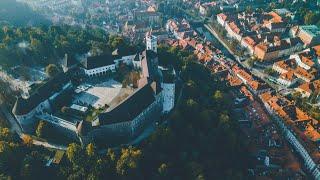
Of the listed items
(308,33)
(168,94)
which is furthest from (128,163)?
(308,33)

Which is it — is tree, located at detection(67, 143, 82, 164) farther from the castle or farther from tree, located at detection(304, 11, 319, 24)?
tree, located at detection(304, 11, 319, 24)

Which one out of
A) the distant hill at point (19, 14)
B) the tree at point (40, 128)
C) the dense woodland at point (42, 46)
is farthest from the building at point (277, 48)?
the distant hill at point (19, 14)

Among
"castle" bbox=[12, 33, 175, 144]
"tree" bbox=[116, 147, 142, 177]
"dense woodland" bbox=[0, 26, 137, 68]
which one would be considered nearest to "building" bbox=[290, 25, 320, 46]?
"castle" bbox=[12, 33, 175, 144]

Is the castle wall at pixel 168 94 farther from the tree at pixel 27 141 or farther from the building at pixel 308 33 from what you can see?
the building at pixel 308 33

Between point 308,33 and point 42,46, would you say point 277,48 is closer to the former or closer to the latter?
point 308,33

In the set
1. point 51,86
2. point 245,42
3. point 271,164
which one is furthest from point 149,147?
point 245,42

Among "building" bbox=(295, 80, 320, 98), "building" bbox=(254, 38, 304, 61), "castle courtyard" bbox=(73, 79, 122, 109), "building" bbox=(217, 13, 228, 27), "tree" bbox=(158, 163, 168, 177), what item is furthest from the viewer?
"building" bbox=(217, 13, 228, 27)

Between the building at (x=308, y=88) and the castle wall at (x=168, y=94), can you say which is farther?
the building at (x=308, y=88)
